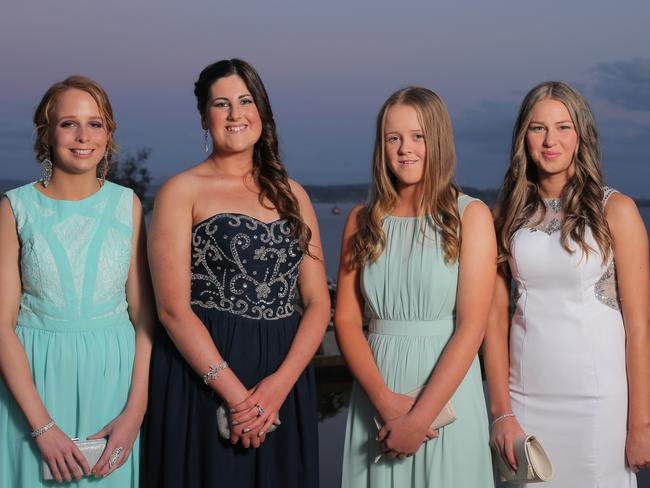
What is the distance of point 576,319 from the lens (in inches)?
128

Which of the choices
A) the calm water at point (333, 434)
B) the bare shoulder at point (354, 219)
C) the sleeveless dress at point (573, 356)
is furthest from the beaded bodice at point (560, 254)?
the calm water at point (333, 434)

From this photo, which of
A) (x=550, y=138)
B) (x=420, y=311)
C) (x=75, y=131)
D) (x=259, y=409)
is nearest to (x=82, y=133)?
(x=75, y=131)

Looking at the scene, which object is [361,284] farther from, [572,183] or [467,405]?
[572,183]

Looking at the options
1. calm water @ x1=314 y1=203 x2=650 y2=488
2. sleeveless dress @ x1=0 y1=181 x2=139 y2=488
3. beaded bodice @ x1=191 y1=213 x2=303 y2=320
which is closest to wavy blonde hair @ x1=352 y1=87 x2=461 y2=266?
beaded bodice @ x1=191 y1=213 x2=303 y2=320

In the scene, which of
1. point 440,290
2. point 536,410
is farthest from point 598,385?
point 440,290

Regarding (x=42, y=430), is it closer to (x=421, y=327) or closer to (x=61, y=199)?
(x=61, y=199)

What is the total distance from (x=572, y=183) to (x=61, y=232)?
6.11 ft

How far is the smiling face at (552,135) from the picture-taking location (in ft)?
10.8

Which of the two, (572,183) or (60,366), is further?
(572,183)

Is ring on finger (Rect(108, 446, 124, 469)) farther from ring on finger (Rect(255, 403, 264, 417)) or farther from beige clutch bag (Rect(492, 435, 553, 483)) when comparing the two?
beige clutch bag (Rect(492, 435, 553, 483))

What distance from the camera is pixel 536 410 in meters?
3.32

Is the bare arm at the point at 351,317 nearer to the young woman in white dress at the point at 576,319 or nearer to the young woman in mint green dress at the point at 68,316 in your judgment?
the young woman in white dress at the point at 576,319

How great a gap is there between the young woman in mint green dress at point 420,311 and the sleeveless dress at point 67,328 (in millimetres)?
838

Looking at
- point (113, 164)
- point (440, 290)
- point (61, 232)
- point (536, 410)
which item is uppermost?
point (113, 164)
